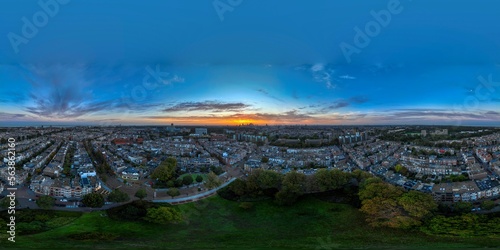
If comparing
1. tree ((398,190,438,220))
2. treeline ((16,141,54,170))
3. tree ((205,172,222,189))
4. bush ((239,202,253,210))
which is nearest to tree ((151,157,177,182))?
tree ((205,172,222,189))

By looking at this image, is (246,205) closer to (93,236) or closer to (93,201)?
(93,236)

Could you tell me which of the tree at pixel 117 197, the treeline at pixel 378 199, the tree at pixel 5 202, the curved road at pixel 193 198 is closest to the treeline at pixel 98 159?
the tree at pixel 5 202

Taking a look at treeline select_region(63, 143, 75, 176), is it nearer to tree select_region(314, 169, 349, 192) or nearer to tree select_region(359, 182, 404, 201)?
tree select_region(314, 169, 349, 192)

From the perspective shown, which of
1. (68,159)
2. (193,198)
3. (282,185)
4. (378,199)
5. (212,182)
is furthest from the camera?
(68,159)

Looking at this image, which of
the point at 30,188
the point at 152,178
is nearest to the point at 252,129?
the point at 152,178

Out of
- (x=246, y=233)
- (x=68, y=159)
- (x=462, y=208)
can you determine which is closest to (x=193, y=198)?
(x=246, y=233)

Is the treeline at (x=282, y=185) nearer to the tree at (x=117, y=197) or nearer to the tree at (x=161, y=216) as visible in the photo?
the tree at (x=161, y=216)
